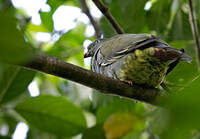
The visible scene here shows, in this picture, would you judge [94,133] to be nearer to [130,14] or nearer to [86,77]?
[86,77]

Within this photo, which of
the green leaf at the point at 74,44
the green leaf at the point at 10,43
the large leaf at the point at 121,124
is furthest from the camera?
the green leaf at the point at 74,44

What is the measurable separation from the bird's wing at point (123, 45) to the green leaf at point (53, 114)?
26.7 inches

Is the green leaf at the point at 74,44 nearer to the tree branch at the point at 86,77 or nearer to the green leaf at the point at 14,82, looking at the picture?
the green leaf at the point at 14,82

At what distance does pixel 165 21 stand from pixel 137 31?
1.36 ft

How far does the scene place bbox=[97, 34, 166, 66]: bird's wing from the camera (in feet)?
8.46

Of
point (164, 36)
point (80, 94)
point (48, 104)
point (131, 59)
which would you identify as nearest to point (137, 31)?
point (164, 36)

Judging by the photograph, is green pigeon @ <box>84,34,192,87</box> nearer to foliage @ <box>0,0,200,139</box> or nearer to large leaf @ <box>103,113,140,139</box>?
foliage @ <box>0,0,200,139</box>

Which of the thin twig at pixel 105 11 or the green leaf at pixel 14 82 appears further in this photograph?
the thin twig at pixel 105 11

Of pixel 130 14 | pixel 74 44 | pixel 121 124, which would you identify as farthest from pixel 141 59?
pixel 74 44

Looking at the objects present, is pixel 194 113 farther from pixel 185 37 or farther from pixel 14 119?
pixel 185 37

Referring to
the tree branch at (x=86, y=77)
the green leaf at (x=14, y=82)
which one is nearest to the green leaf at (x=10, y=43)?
the tree branch at (x=86, y=77)

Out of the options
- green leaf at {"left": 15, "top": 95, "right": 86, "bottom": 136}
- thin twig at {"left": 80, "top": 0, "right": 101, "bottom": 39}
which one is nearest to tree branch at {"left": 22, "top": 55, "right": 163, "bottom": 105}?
green leaf at {"left": 15, "top": 95, "right": 86, "bottom": 136}

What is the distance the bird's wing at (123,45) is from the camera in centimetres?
258

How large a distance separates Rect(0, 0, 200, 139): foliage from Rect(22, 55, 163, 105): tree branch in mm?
152
